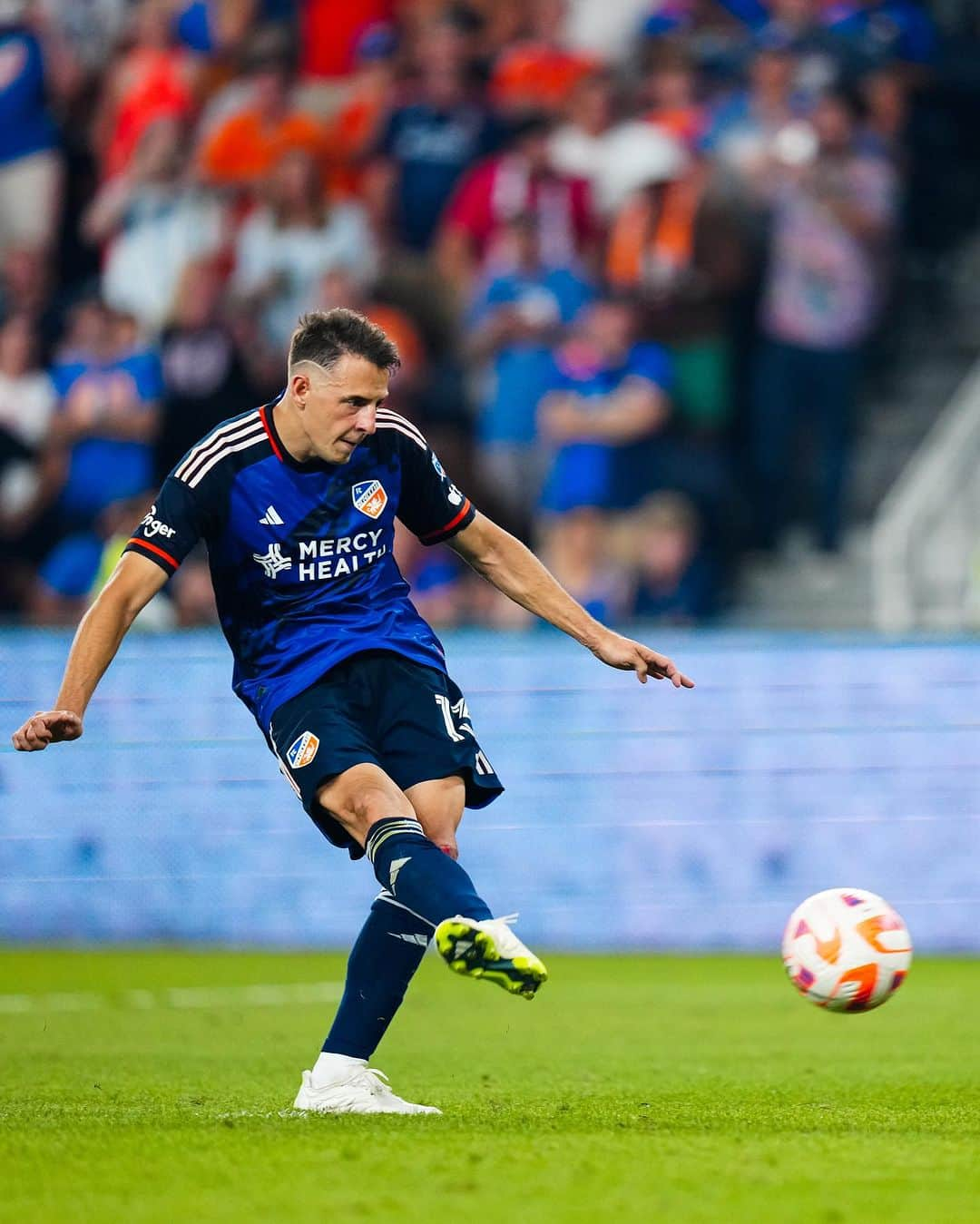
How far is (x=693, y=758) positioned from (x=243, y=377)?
432 centimetres

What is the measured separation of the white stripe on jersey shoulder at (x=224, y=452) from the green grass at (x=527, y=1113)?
1.66 meters

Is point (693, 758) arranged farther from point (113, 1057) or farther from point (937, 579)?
point (113, 1057)

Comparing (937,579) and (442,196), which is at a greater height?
(442,196)

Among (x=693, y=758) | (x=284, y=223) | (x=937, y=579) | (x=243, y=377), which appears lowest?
(x=693, y=758)

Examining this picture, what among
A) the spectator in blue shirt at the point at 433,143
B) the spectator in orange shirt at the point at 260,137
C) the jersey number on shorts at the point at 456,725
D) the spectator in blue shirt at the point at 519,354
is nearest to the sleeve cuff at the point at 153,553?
the jersey number on shorts at the point at 456,725

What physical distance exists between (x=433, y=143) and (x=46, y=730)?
10.4m

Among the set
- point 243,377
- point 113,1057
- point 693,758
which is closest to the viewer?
point 113,1057

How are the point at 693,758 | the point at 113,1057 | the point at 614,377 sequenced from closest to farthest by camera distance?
the point at 113,1057, the point at 693,758, the point at 614,377

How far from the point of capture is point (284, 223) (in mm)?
14758

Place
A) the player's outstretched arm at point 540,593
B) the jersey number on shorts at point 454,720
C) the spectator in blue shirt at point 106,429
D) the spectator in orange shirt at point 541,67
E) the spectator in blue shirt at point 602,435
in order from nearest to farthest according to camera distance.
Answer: the jersey number on shorts at point 454,720 < the player's outstretched arm at point 540,593 < the spectator in blue shirt at point 602,435 < the spectator in blue shirt at point 106,429 < the spectator in orange shirt at point 541,67

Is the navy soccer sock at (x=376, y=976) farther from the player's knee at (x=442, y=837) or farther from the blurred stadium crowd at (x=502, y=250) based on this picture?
the blurred stadium crowd at (x=502, y=250)

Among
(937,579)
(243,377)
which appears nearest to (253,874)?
(243,377)

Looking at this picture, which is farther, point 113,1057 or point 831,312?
point 831,312

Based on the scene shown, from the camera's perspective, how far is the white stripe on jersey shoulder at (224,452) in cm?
562
